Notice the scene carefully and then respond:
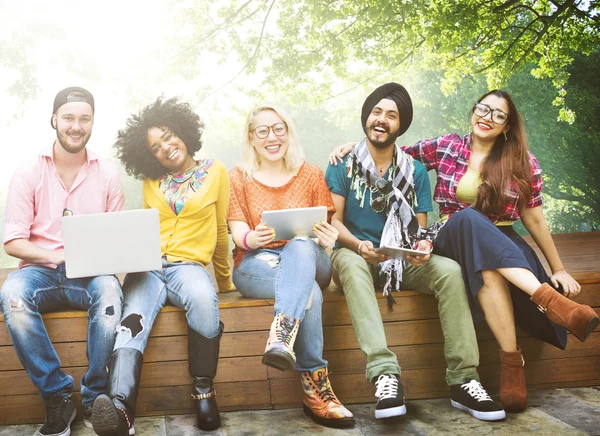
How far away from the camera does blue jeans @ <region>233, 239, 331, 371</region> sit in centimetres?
204

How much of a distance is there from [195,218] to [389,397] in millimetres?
951

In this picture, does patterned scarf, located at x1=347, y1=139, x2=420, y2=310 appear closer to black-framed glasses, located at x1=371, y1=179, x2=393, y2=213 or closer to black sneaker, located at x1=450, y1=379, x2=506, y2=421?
black-framed glasses, located at x1=371, y1=179, x2=393, y2=213

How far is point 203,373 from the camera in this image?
82.4 inches

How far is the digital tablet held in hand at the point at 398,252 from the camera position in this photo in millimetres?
2123

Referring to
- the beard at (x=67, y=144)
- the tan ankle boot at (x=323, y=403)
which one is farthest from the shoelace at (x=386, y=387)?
the beard at (x=67, y=144)

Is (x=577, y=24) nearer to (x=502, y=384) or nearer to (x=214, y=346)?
(x=502, y=384)

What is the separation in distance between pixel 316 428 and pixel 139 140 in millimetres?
1247

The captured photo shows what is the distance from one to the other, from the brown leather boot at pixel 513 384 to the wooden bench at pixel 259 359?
23 cm

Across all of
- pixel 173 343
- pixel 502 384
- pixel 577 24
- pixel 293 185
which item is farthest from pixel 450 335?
pixel 577 24

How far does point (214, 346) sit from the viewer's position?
2111 mm

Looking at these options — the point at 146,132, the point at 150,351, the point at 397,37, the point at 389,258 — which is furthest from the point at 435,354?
the point at 397,37

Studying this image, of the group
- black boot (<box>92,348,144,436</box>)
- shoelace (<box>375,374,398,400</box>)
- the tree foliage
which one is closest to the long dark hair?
shoelace (<box>375,374,398,400</box>)

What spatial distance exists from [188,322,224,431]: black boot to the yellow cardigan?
0.33 m

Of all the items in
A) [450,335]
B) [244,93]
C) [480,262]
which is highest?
A: [244,93]
